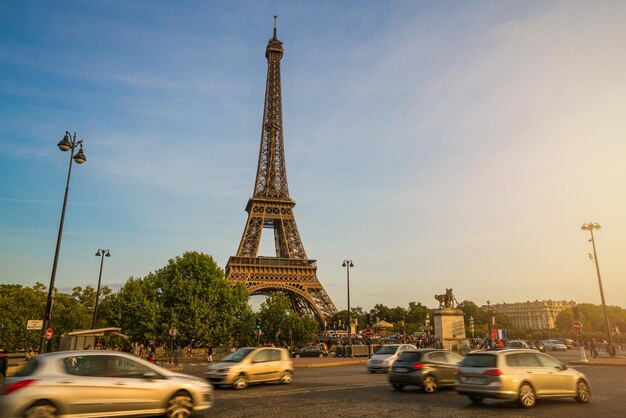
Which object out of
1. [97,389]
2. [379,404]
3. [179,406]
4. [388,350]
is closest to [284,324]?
[388,350]

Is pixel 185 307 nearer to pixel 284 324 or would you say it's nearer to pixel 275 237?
pixel 284 324

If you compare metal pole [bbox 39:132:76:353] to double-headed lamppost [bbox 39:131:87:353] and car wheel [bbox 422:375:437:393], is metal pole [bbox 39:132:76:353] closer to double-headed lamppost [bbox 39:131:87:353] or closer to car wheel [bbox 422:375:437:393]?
double-headed lamppost [bbox 39:131:87:353]

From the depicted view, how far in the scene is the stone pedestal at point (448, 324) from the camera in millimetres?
35688

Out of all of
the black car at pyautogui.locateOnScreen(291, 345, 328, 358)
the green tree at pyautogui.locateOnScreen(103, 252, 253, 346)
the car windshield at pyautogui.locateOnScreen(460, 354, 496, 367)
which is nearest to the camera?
the car windshield at pyautogui.locateOnScreen(460, 354, 496, 367)

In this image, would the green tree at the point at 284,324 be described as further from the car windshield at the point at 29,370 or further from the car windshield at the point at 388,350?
the car windshield at the point at 29,370

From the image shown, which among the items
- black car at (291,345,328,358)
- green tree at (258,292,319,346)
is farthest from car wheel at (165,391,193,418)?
green tree at (258,292,319,346)

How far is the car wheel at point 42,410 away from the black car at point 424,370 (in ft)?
34.4

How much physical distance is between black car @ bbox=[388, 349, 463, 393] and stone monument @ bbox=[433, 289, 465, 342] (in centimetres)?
2068

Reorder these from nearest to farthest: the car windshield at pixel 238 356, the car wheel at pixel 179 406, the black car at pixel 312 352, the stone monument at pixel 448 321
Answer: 1. the car wheel at pixel 179 406
2. the car windshield at pixel 238 356
3. the stone monument at pixel 448 321
4. the black car at pixel 312 352

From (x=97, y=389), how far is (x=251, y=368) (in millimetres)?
8464

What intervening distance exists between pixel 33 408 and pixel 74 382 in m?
0.72

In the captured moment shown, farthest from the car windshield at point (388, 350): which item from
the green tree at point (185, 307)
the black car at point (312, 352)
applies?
the green tree at point (185, 307)

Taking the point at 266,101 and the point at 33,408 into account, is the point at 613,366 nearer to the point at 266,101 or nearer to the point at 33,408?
the point at 33,408

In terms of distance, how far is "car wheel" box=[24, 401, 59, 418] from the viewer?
759cm
